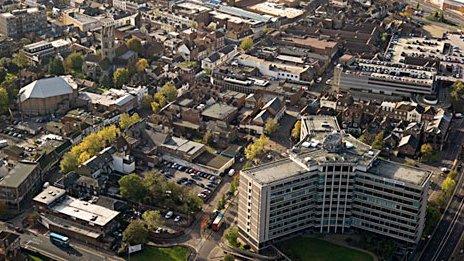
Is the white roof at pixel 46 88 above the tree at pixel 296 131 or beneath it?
above

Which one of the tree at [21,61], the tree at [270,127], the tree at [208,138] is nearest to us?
the tree at [208,138]

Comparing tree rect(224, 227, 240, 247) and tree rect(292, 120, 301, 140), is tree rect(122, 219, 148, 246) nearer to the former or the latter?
tree rect(224, 227, 240, 247)

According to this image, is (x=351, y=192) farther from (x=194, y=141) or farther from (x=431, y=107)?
(x=431, y=107)

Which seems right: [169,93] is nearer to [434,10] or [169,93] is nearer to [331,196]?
[331,196]

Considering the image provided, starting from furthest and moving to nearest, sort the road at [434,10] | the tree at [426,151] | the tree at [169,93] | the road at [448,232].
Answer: the road at [434,10] < the tree at [169,93] < the tree at [426,151] < the road at [448,232]

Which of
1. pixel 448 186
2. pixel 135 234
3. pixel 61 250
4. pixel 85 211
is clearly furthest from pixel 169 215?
pixel 448 186

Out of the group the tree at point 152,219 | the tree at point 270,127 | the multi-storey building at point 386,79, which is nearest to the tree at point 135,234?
the tree at point 152,219

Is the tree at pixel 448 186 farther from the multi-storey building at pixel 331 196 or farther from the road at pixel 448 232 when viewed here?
the multi-storey building at pixel 331 196
